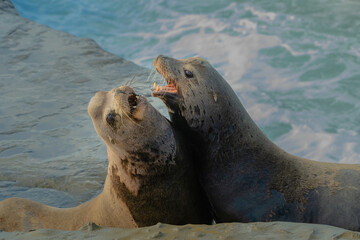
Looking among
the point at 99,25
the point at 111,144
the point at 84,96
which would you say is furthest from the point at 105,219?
the point at 99,25

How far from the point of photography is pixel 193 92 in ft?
14.3

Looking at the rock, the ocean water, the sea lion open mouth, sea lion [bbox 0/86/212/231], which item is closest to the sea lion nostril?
sea lion [bbox 0/86/212/231]

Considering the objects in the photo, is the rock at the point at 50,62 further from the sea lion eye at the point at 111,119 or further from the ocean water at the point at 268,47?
the sea lion eye at the point at 111,119

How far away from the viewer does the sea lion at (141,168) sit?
3.82 metres

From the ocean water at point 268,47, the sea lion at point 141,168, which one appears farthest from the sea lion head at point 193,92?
the ocean water at point 268,47

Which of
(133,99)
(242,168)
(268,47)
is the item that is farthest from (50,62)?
(268,47)

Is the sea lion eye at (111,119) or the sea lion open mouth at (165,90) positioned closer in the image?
the sea lion eye at (111,119)

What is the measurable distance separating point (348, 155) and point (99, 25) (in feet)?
32.4

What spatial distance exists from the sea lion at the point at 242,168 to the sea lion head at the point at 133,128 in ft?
1.34

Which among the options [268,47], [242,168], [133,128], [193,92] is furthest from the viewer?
[268,47]

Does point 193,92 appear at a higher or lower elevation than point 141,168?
higher

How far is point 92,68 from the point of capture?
29.2 feet

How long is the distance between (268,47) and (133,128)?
962 cm

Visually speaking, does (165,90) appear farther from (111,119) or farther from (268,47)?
(268,47)
